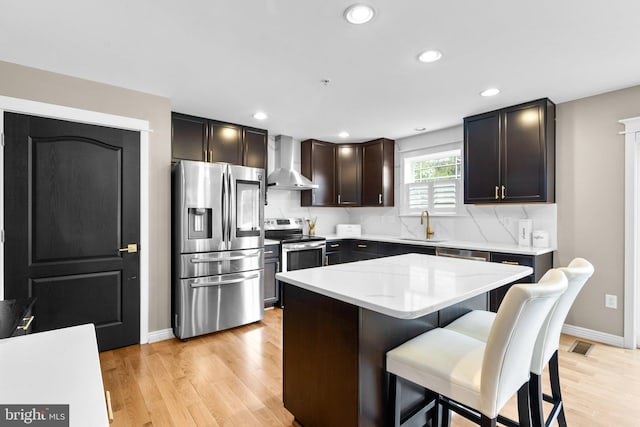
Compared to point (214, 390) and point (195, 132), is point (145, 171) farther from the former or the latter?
point (214, 390)

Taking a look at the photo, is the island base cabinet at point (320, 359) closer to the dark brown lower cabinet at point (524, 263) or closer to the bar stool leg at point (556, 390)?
the bar stool leg at point (556, 390)

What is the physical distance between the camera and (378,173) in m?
4.91

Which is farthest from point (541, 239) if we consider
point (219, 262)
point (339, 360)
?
point (219, 262)

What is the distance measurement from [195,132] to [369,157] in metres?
2.59

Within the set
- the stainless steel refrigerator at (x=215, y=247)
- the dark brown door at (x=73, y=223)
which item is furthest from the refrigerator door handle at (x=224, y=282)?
the dark brown door at (x=73, y=223)

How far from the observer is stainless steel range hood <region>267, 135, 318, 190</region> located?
436 cm

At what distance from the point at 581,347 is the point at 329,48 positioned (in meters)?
3.44

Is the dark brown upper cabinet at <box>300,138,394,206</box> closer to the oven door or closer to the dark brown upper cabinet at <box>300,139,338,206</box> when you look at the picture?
the dark brown upper cabinet at <box>300,139,338,206</box>

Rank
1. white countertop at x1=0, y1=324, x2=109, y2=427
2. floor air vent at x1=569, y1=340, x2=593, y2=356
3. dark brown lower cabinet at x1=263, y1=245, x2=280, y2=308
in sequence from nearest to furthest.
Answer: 1. white countertop at x1=0, y1=324, x2=109, y2=427
2. floor air vent at x1=569, y1=340, x2=593, y2=356
3. dark brown lower cabinet at x1=263, y1=245, x2=280, y2=308

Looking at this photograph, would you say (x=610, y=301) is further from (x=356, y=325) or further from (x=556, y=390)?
(x=356, y=325)

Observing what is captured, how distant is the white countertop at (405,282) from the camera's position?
4.25ft

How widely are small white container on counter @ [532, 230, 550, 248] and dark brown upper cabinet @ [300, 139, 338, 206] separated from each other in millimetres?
2724

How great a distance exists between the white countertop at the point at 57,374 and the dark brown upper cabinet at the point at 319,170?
403 cm

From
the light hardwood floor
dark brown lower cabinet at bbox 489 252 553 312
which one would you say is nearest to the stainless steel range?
the light hardwood floor
